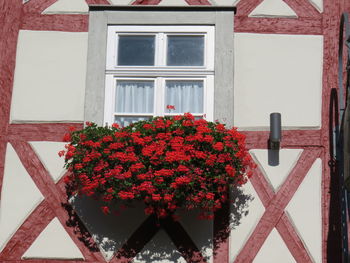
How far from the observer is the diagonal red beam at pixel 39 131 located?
752 cm

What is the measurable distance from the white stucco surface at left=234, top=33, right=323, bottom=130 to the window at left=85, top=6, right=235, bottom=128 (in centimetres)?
14

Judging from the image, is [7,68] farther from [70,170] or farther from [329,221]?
[329,221]

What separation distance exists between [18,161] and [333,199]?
2971 millimetres

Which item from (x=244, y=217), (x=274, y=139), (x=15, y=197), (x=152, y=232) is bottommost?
(x=152, y=232)

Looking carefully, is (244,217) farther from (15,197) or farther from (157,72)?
(15,197)

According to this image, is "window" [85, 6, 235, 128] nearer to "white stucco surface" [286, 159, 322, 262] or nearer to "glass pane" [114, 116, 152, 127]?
"glass pane" [114, 116, 152, 127]

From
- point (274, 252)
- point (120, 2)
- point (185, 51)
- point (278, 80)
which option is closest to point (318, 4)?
point (278, 80)

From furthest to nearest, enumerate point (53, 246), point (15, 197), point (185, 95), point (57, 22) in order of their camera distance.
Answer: point (57, 22) < point (185, 95) < point (15, 197) < point (53, 246)

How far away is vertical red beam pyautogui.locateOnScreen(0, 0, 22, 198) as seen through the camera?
7570 mm

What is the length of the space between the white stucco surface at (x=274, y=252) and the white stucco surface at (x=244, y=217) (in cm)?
18

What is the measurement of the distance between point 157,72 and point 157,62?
0.33 feet

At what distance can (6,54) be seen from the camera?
7.80m

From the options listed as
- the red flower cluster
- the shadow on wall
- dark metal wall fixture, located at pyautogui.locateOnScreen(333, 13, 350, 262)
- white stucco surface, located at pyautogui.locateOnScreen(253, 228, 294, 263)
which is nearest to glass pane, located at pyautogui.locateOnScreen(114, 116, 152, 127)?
the red flower cluster

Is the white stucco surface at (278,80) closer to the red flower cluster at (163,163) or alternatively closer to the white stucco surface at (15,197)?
the red flower cluster at (163,163)
